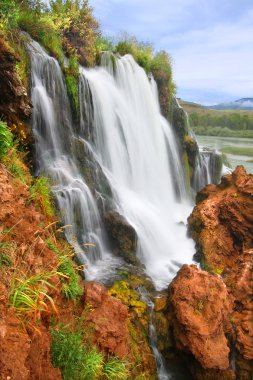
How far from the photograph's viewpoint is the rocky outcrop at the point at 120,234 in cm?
912

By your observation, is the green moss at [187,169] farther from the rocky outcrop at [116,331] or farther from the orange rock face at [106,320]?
the orange rock face at [106,320]

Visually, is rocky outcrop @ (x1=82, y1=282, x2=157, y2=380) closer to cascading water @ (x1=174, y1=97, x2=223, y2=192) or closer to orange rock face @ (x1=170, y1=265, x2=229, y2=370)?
orange rock face @ (x1=170, y1=265, x2=229, y2=370)

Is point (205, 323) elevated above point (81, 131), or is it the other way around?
point (81, 131)

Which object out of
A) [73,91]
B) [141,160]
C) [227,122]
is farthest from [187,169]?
[227,122]

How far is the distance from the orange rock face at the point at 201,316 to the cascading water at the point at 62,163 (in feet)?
7.29

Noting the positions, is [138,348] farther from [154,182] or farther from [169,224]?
[154,182]

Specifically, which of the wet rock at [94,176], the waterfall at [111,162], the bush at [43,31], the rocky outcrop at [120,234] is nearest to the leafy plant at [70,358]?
the waterfall at [111,162]

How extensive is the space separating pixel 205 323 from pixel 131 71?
11.8 metres

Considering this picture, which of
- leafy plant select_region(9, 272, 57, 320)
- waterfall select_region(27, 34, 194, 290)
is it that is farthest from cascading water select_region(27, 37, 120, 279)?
leafy plant select_region(9, 272, 57, 320)

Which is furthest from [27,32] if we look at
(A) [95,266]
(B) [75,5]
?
(A) [95,266]

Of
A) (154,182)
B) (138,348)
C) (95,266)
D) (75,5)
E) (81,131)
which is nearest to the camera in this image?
(138,348)

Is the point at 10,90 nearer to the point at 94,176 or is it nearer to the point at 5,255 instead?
the point at 94,176

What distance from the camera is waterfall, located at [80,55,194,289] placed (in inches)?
417

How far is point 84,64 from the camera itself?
1266 cm
